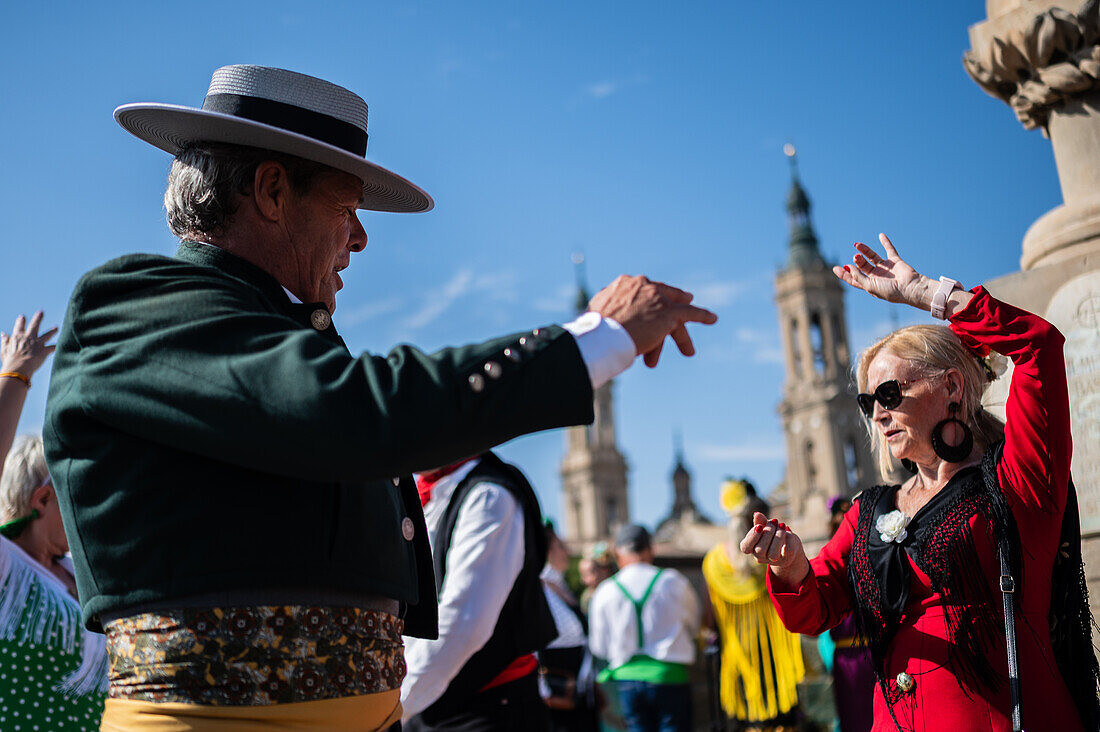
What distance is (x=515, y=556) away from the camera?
3.97 metres

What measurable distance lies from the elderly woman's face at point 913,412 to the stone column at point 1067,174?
1282mm

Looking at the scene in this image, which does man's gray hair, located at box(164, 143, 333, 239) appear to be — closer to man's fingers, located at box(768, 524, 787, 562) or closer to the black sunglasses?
man's fingers, located at box(768, 524, 787, 562)

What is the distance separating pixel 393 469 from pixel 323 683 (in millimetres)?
515

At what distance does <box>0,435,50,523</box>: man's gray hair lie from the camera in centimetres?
398

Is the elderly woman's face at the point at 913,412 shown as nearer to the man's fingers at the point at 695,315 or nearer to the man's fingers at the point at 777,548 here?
the man's fingers at the point at 777,548

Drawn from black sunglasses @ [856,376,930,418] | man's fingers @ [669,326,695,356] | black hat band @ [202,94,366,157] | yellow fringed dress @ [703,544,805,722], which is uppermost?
black hat band @ [202,94,366,157]

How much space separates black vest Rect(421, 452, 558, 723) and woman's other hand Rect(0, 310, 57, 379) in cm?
156

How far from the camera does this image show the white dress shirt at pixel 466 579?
359 centimetres

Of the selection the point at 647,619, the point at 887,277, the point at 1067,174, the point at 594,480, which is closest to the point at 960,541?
the point at 887,277

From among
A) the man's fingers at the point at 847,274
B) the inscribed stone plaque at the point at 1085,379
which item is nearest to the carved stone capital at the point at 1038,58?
the inscribed stone plaque at the point at 1085,379

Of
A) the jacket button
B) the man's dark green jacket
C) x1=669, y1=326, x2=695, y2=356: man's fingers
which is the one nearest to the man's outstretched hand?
x1=669, y1=326, x2=695, y2=356: man's fingers

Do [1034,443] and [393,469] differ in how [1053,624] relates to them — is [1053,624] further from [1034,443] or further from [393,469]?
[393,469]

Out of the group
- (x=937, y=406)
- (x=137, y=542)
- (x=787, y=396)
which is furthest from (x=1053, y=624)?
(x=787, y=396)

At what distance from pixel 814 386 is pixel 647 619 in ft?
248
